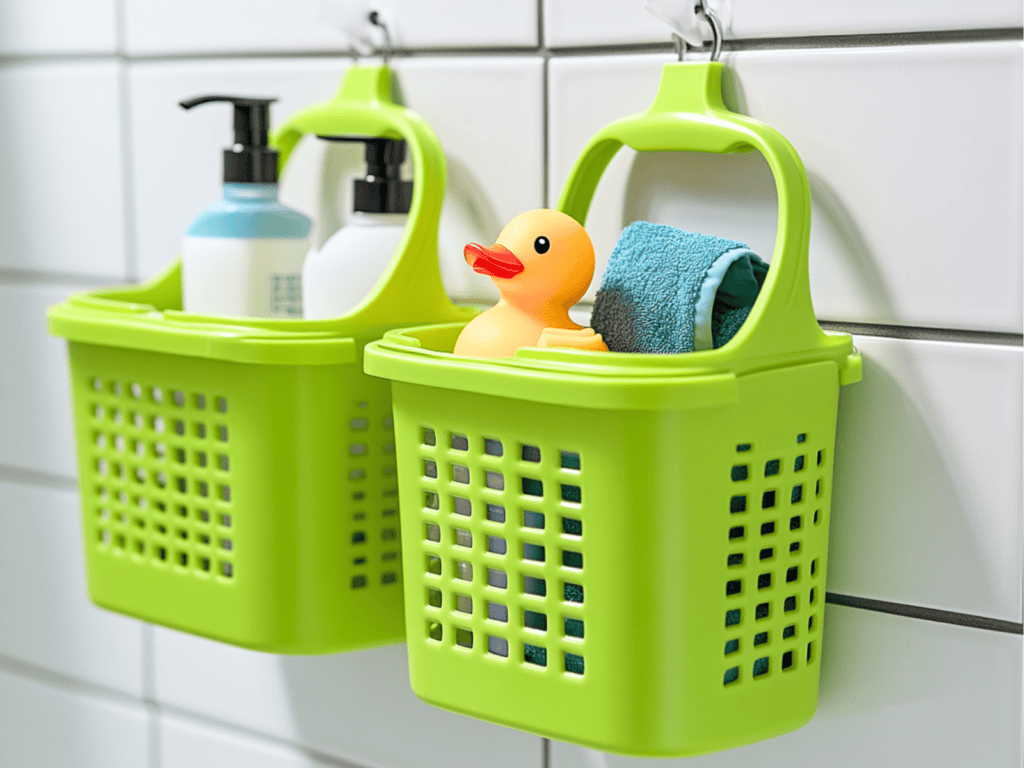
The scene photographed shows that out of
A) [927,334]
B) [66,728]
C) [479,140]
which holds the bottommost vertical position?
[66,728]

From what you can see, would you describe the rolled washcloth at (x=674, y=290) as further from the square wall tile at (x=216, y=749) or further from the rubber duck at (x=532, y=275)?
the square wall tile at (x=216, y=749)

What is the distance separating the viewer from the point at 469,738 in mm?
824

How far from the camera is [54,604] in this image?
106cm

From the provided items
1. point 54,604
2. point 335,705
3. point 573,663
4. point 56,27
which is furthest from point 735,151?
point 54,604

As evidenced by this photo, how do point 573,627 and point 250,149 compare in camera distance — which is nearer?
point 573,627

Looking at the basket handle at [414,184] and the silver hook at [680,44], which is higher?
the silver hook at [680,44]

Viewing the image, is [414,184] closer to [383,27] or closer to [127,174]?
[383,27]

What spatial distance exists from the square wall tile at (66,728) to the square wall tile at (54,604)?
0.07 feet

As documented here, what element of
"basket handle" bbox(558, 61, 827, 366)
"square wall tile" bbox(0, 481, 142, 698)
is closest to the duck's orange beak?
"basket handle" bbox(558, 61, 827, 366)

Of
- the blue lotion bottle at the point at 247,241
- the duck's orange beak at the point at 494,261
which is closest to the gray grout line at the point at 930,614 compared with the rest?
the duck's orange beak at the point at 494,261

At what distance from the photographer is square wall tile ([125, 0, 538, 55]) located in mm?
751

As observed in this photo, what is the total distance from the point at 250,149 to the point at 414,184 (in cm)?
11

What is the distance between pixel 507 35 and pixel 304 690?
1.68 ft

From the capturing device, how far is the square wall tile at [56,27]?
3.09ft
